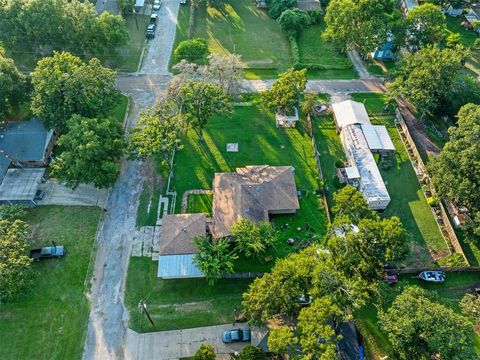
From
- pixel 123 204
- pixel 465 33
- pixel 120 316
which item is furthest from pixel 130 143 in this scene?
pixel 465 33

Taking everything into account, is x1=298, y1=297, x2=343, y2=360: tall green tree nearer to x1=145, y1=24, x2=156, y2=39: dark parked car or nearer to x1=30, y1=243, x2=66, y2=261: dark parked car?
x1=30, y1=243, x2=66, y2=261: dark parked car

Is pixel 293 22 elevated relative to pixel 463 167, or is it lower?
elevated

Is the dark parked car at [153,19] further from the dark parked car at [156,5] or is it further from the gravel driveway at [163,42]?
the dark parked car at [156,5]

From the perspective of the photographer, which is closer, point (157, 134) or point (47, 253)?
point (47, 253)

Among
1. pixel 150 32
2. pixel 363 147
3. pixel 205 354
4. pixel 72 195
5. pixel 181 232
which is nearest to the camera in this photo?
pixel 205 354

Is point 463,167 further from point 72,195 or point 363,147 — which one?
point 72,195

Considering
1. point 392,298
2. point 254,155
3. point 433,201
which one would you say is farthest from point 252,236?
point 433,201

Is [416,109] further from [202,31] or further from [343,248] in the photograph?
[202,31]
